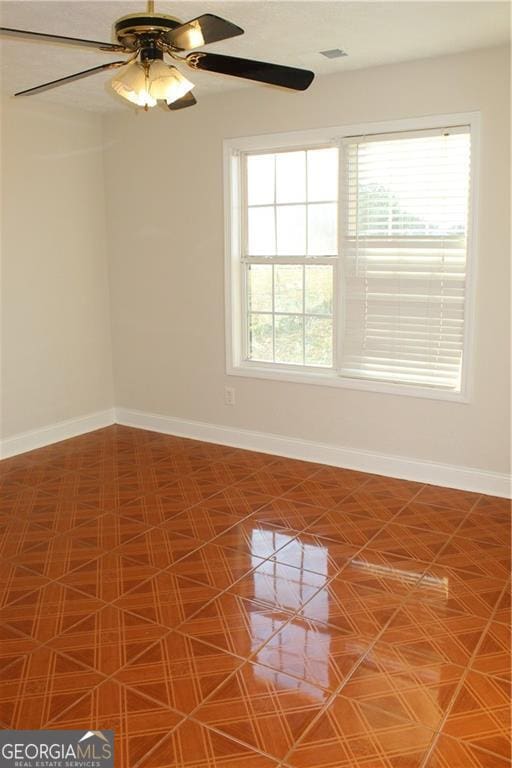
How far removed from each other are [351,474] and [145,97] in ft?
9.54

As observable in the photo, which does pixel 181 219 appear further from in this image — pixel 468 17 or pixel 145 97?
pixel 145 97

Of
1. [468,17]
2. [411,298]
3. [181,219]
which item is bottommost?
[411,298]

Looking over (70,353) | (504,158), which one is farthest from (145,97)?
(70,353)

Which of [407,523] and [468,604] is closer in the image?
[468,604]

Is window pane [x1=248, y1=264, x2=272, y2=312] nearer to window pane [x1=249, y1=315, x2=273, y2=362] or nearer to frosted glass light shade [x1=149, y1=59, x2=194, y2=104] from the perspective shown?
window pane [x1=249, y1=315, x2=273, y2=362]

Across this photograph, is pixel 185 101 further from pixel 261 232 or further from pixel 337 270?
pixel 261 232

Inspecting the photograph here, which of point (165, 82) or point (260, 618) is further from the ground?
point (165, 82)

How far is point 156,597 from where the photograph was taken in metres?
2.98

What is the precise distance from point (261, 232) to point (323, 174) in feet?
2.08

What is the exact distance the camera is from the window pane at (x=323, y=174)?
14.7ft

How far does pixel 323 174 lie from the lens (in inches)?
178

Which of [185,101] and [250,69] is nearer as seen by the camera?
[250,69]

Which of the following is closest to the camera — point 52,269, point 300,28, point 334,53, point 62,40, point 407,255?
point 62,40

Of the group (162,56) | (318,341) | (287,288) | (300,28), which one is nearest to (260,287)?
(287,288)
